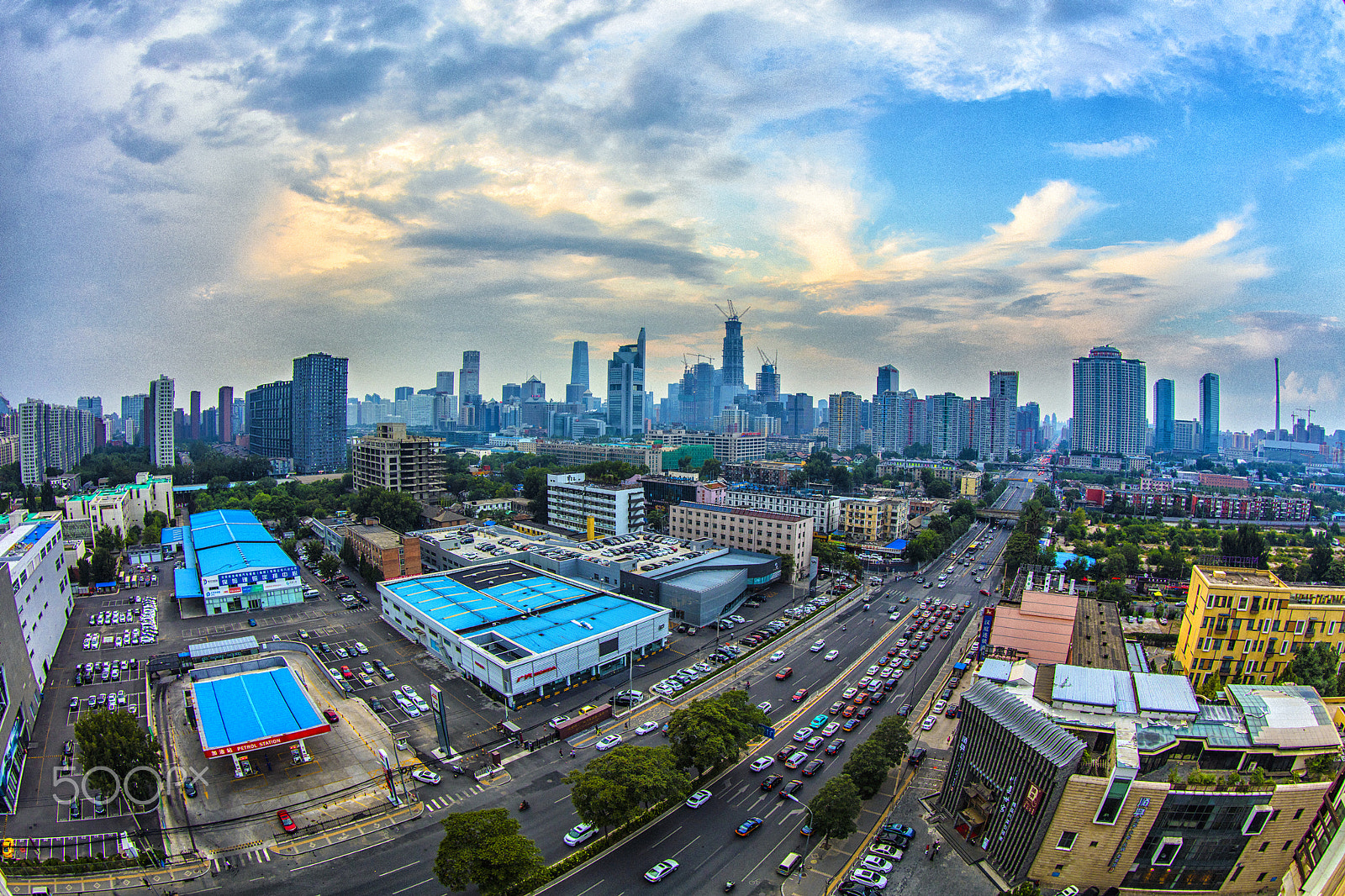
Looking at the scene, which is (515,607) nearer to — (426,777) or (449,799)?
(426,777)

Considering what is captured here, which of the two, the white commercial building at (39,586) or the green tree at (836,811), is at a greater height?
the white commercial building at (39,586)

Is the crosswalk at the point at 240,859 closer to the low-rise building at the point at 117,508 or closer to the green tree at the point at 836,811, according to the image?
the green tree at the point at 836,811

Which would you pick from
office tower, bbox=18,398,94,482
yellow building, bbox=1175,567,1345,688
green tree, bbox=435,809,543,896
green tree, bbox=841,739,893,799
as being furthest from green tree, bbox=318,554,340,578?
office tower, bbox=18,398,94,482

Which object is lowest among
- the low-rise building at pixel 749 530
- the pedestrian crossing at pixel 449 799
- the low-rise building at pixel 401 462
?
the pedestrian crossing at pixel 449 799

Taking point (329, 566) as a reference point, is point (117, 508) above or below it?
above

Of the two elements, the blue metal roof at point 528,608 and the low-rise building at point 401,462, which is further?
the low-rise building at point 401,462

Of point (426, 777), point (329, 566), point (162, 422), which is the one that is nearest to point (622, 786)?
point (426, 777)

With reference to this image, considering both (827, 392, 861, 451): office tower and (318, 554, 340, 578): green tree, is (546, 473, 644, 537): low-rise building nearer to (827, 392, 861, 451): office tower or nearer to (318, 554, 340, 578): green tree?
(318, 554, 340, 578): green tree

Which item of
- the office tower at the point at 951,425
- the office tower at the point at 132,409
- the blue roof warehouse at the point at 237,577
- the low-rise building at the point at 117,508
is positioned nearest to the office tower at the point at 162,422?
the low-rise building at the point at 117,508
